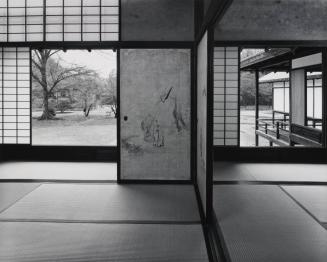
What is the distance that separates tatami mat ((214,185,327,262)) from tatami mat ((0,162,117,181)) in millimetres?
2058

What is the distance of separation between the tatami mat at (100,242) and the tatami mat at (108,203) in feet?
0.92

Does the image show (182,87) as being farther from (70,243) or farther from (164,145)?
(70,243)

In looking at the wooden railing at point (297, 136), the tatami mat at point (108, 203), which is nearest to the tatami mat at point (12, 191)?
the tatami mat at point (108, 203)

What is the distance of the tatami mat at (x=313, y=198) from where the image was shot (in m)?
3.87

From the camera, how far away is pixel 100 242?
119 inches

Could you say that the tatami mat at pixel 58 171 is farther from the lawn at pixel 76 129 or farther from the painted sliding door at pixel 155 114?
the lawn at pixel 76 129

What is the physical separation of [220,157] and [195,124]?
198cm

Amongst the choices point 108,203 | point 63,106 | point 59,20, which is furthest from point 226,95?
point 63,106

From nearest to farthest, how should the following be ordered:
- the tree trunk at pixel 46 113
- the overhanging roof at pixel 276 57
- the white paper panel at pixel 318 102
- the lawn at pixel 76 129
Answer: the overhanging roof at pixel 276 57 → the white paper panel at pixel 318 102 → the lawn at pixel 76 129 → the tree trunk at pixel 46 113

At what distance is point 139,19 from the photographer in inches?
212

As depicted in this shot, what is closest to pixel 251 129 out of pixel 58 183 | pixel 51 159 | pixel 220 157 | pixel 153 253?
pixel 220 157

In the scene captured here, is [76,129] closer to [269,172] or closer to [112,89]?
[112,89]

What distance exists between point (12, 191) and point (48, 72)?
35.8 feet

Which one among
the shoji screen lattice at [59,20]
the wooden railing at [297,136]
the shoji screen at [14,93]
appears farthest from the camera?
the wooden railing at [297,136]
